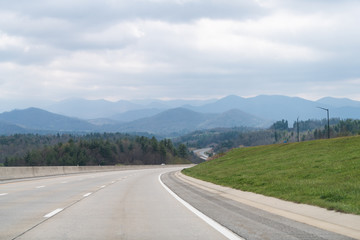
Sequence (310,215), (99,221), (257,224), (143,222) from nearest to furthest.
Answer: (257,224) → (143,222) → (99,221) → (310,215)

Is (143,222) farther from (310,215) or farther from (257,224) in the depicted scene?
(310,215)

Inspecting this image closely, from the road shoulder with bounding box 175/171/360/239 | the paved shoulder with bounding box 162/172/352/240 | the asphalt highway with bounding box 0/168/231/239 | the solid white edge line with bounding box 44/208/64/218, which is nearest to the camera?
the paved shoulder with bounding box 162/172/352/240

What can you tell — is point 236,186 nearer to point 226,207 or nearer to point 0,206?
point 226,207

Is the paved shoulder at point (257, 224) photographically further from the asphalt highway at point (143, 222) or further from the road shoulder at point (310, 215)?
the road shoulder at point (310, 215)

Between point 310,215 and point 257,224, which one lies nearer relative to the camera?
point 257,224

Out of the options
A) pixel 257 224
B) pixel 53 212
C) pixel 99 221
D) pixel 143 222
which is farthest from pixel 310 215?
pixel 53 212

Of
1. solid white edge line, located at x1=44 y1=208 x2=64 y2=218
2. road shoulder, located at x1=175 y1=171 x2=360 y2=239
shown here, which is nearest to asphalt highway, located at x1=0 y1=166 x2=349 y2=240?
solid white edge line, located at x1=44 y1=208 x2=64 y2=218

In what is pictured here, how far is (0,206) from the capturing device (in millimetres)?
14945

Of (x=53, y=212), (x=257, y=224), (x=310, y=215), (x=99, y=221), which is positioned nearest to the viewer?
(x=257, y=224)

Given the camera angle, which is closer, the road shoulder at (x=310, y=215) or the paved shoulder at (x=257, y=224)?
the paved shoulder at (x=257, y=224)

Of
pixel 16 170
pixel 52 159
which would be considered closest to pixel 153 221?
pixel 16 170

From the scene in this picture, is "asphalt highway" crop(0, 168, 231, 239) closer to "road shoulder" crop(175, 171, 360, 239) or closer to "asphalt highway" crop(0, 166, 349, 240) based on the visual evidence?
"asphalt highway" crop(0, 166, 349, 240)

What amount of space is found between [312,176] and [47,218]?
11.9 meters

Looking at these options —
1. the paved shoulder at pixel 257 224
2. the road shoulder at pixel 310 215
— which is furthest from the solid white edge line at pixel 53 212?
the road shoulder at pixel 310 215
